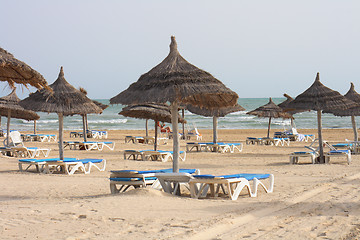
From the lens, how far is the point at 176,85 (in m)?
7.28

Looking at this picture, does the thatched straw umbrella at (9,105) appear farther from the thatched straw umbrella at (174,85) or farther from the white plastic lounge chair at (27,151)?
the thatched straw umbrella at (174,85)

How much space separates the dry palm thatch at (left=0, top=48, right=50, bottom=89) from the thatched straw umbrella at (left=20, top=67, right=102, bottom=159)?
421 centimetres

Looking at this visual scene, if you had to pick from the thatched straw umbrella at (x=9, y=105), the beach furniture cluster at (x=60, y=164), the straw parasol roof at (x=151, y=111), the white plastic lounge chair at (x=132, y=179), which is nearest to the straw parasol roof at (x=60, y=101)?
the beach furniture cluster at (x=60, y=164)

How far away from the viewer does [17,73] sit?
6.38 m

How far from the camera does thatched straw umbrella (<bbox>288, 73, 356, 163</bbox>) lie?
40.8 feet

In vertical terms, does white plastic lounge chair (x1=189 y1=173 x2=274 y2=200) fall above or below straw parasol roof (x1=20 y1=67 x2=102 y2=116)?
below

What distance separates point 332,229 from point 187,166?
7.24 meters

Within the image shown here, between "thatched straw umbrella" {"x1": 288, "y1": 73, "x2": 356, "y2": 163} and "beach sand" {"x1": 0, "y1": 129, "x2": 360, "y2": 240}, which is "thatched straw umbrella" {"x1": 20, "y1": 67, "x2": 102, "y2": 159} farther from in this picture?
"thatched straw umbrella" {"x1": 288, "y1": 73, "x2": 356, "y2": 163}

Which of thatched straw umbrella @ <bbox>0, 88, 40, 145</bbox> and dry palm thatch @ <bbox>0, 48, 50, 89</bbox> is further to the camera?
thatched straw umbrella @ <bbox>0, 88, 40, 145</bbox>

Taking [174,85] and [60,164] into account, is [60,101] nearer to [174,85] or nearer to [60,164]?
[60,164]

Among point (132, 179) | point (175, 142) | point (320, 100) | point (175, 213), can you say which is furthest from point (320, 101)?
point (175, 213)

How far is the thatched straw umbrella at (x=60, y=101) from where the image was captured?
10820mm

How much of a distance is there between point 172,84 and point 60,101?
14.4 ft

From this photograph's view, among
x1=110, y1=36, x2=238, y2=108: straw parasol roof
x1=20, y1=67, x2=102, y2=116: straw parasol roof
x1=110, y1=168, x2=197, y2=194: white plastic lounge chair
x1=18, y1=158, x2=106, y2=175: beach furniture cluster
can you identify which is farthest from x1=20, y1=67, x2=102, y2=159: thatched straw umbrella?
x1=110, y1=168, x2=197, y2=194: white plastic lounge chair
